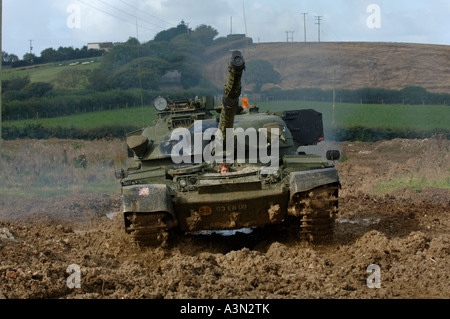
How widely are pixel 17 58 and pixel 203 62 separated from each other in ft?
33.9

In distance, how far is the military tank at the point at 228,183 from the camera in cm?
975

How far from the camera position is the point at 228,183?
9.94 m

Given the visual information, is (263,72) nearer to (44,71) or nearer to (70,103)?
(70,103)

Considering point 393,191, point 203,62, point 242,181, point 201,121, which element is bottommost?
point 393,191

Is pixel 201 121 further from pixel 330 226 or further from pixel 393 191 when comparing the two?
pixel 393 191

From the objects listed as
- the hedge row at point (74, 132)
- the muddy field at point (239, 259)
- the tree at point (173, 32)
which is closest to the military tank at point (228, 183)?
the muddy field at point (239, 259)

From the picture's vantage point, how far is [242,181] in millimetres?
9977

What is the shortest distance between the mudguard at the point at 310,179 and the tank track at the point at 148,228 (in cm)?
189

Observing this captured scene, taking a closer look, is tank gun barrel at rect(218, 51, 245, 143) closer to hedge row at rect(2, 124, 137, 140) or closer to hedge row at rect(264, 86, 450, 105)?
hedge row at rect(2, 124, 137, 140)

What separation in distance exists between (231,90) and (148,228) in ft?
7.44

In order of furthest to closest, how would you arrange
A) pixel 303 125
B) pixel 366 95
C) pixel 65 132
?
pixel 366 95 < pixel 65 132 < pixel 303 125

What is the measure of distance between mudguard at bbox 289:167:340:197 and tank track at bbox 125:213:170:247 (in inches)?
74.5

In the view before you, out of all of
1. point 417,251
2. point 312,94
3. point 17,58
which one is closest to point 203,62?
point 312,94

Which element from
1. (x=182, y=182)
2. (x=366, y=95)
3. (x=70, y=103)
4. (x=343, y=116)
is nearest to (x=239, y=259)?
(x=182, y=182)
